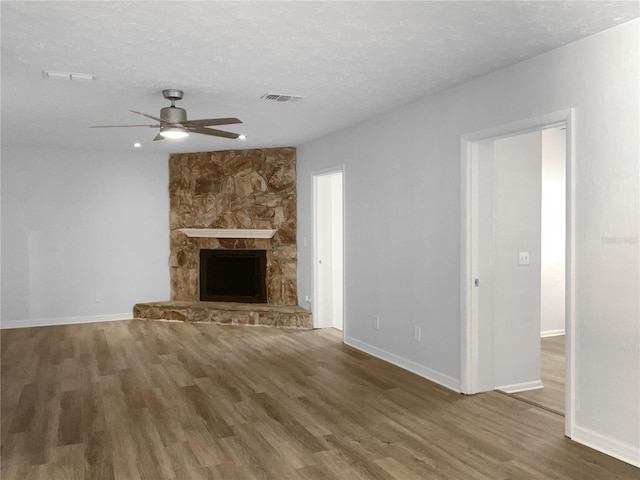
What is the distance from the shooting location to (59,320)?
7.62m

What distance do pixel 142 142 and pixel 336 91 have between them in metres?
3.61

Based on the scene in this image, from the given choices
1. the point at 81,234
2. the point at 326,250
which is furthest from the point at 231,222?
the point at 81,234

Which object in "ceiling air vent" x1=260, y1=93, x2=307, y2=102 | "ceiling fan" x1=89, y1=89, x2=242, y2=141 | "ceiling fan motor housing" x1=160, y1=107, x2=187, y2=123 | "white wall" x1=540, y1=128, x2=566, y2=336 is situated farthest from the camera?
"white wall" x1=540, y1=128, x2=566, y2=336

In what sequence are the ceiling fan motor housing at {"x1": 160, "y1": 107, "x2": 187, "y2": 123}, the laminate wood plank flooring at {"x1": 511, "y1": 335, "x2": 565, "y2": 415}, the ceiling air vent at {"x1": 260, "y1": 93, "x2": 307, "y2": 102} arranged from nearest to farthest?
the laminate wood plank flooring at {"x1": 511, "y1": 335, "x2": 565, "y2": 415}, the ceiling fan motor housing at {"x1": 160, "y1": 107, "x2": 187, "y2": 123}, the ceiling air vent at {"x1": 260, "y1": 93, "x2": 307, "y2": 102}

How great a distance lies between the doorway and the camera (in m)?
7.21

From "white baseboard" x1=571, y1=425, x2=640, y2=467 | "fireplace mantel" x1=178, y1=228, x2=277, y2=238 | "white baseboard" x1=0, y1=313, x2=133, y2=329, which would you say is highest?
"fireplace mantel" x1=178, y1=228, x2=277, y2=238

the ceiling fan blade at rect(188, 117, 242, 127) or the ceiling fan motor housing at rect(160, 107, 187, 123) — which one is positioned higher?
the ceiling fan motor housing at rect(160, 107, 187, 123)

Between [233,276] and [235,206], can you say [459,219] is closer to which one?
[235,206]

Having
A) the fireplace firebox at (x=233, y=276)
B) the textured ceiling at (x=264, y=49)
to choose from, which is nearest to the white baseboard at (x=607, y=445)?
the textured ceiling at (x=264, y=49)

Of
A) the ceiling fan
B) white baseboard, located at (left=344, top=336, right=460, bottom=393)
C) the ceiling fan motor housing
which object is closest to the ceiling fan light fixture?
Result: the ceiling fan

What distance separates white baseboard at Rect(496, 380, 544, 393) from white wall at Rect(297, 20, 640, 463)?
432 millimetres

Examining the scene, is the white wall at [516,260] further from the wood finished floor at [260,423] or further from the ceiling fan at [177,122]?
the ceiling fan at [177,122]

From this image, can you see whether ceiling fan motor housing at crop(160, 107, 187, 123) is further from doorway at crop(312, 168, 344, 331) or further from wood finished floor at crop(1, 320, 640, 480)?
doorway at crop(312, 168, 344, 331)

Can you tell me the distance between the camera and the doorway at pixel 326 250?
23.6 feet
